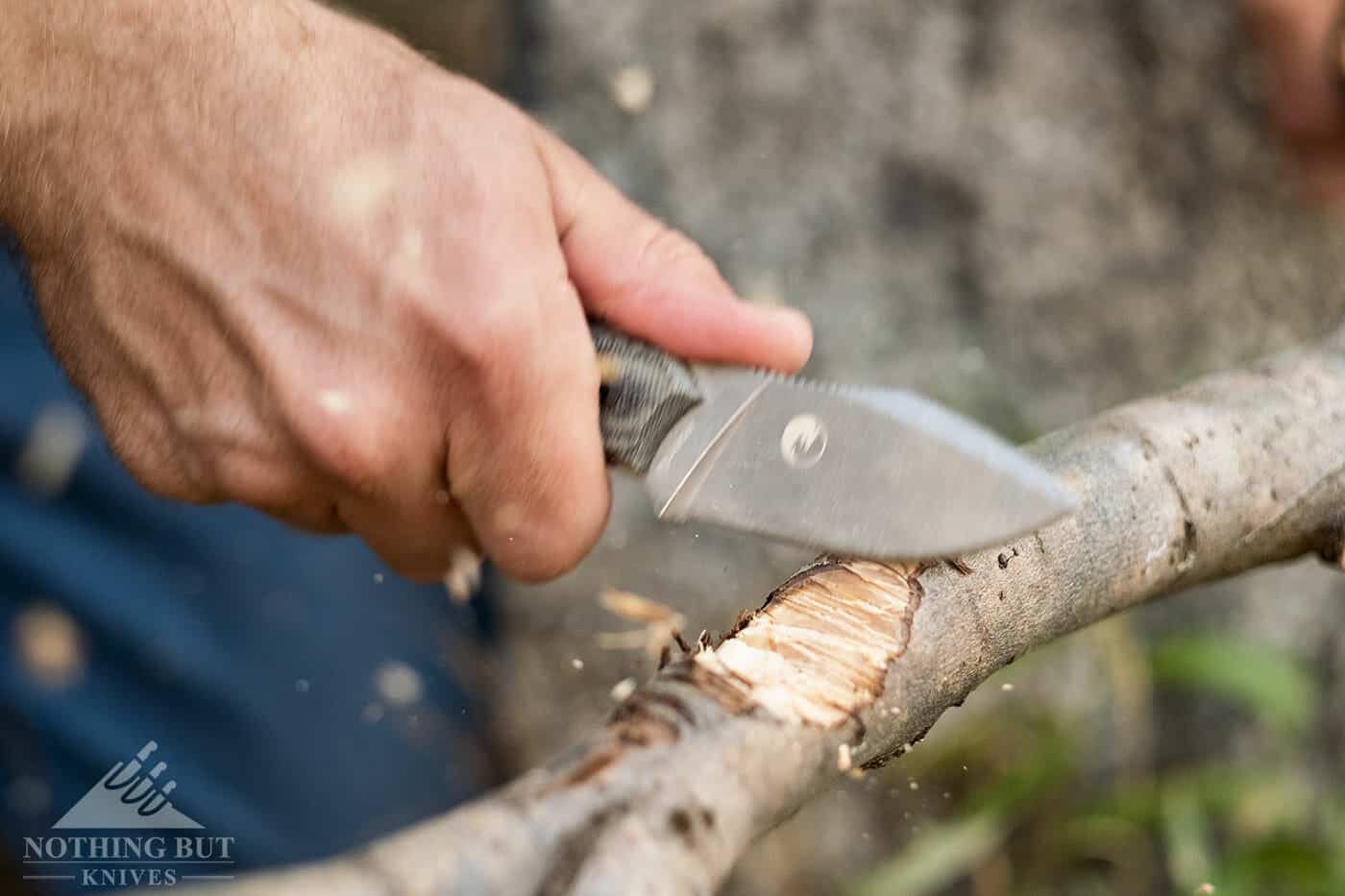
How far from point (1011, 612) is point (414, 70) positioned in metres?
0.88

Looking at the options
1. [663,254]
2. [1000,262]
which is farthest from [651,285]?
[1000,262]

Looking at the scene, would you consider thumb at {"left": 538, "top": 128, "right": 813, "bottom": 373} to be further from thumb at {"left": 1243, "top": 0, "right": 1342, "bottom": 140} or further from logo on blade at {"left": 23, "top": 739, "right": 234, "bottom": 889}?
thumb at {"left": 1243, "top": 0, "right": 1342, "bottom": 140}

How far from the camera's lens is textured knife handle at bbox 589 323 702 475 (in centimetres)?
114

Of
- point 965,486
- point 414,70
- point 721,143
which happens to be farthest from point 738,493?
point 721,143

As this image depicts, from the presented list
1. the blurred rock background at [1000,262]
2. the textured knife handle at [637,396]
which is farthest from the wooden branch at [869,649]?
the blurred rock background at [1000,262]

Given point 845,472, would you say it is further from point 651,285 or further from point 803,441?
point 651,285

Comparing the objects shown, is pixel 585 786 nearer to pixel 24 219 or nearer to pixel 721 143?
pixel 24 219

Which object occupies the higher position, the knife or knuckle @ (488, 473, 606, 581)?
the knife

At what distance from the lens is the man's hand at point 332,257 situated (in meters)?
1.20

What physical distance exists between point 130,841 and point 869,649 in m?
1.15

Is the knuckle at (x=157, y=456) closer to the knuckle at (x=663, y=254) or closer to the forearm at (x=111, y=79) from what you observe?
the forearm at (x=111, y=79)

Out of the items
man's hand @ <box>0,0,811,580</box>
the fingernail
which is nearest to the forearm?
man's hand @ <box>0,0,811,580</box>

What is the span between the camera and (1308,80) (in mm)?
2107

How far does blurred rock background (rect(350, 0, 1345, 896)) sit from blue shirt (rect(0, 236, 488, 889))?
0.51 meters
